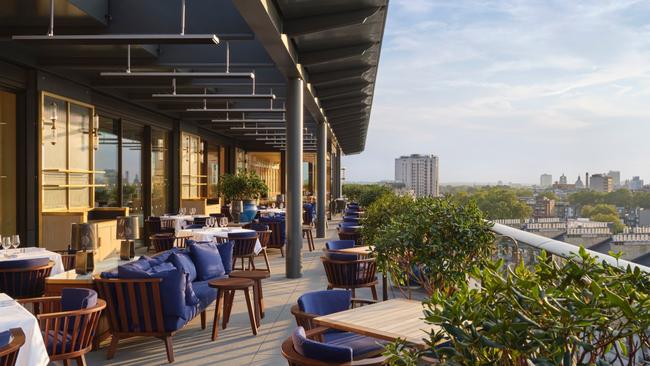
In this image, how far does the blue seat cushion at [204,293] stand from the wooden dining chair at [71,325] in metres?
1.55

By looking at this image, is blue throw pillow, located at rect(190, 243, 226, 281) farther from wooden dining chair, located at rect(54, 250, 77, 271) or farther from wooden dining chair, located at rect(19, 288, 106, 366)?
wooden dining chair, located at rect(19, 288, 106, 366)

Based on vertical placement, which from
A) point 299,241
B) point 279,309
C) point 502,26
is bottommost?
point 279,309

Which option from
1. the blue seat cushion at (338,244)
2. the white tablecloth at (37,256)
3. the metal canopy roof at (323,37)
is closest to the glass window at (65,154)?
the white tablecloth at (37,256)

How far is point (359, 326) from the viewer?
334 centimetres

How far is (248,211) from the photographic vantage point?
515 inches

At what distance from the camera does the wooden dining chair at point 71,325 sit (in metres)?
3.80

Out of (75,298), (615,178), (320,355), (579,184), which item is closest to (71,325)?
(75,298)

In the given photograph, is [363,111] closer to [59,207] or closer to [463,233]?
[59,207]

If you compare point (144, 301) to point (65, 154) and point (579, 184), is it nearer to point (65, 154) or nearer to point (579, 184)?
point (65, 154)

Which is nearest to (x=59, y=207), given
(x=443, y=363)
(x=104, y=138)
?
(x=104, y=138)

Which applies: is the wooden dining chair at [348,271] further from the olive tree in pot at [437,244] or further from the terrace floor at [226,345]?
the olive tree in pot at [437,244]

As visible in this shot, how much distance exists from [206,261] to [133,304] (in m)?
1.81

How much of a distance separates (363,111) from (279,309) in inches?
444

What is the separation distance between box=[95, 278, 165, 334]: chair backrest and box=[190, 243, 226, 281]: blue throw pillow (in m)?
1.67
